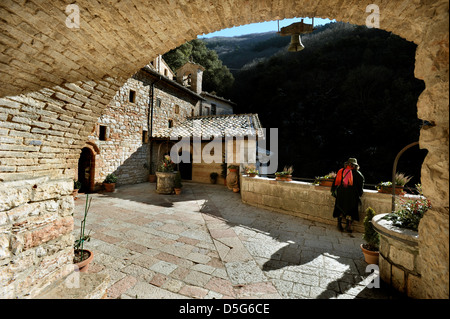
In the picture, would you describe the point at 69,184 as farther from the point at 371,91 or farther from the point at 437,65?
the point at 371,91

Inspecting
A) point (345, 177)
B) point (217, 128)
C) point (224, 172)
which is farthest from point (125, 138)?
point (345, 177)

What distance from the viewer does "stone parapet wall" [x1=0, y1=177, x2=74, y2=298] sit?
2238 millimetres

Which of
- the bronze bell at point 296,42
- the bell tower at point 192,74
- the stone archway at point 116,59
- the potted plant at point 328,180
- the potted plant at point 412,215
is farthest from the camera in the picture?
the bell tower at point 192,74

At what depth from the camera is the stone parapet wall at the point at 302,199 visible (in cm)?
502

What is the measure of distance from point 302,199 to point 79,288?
5432 millimetres

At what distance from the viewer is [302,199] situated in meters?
6.11

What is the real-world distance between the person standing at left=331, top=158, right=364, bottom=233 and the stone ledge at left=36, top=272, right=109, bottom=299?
4.90 m

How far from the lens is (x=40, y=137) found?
2666mm

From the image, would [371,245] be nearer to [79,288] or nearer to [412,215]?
[412,215]

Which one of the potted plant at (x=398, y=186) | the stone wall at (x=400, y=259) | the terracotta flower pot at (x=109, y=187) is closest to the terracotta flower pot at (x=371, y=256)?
the stone wall at (x=400, y=259)

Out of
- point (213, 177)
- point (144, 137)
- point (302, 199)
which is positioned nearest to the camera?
point (302, 199)

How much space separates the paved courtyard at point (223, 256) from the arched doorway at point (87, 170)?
3.65 metres

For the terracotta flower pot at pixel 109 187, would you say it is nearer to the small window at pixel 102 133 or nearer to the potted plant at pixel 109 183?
the potted plant at pixel 109 183
